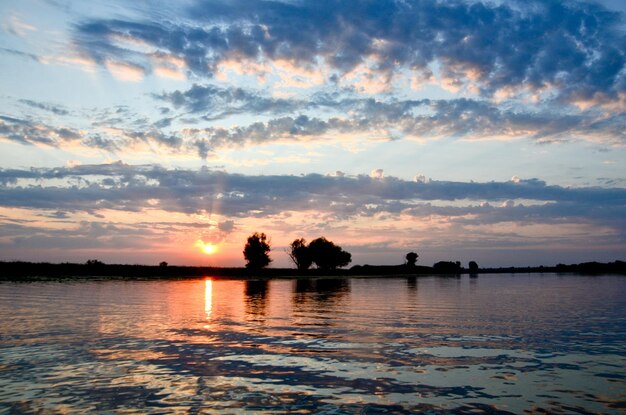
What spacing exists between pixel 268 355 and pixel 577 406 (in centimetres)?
1302

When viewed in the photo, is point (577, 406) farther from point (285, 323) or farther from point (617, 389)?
point (285, 323)

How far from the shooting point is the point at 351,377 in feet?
62.3

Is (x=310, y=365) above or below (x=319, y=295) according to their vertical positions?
above

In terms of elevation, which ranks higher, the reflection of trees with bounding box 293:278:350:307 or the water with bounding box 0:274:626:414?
the water with bounding box 0:274:626:414

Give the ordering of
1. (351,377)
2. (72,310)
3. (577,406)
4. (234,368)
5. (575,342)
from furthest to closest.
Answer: (72,310) < (575,342) < (234,368) < (351,377) < (577,406)

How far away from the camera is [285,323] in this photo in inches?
1447

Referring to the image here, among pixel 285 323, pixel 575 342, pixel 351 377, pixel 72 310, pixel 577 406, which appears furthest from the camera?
pixel 72 310

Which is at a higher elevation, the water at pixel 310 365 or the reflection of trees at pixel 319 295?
the water at pixel 310 365

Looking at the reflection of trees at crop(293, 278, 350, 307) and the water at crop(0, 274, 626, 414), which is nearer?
the water at crop(0, 274, 626, 414)

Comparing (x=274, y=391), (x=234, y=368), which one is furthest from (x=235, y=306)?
(x=274, y=391)

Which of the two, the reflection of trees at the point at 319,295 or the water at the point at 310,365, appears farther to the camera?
the reflection of trees at the point at 319,295

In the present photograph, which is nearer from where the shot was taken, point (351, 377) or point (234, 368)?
point (351, 377)

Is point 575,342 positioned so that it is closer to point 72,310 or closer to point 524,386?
point 524,386

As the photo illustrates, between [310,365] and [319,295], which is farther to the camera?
[319,295]
